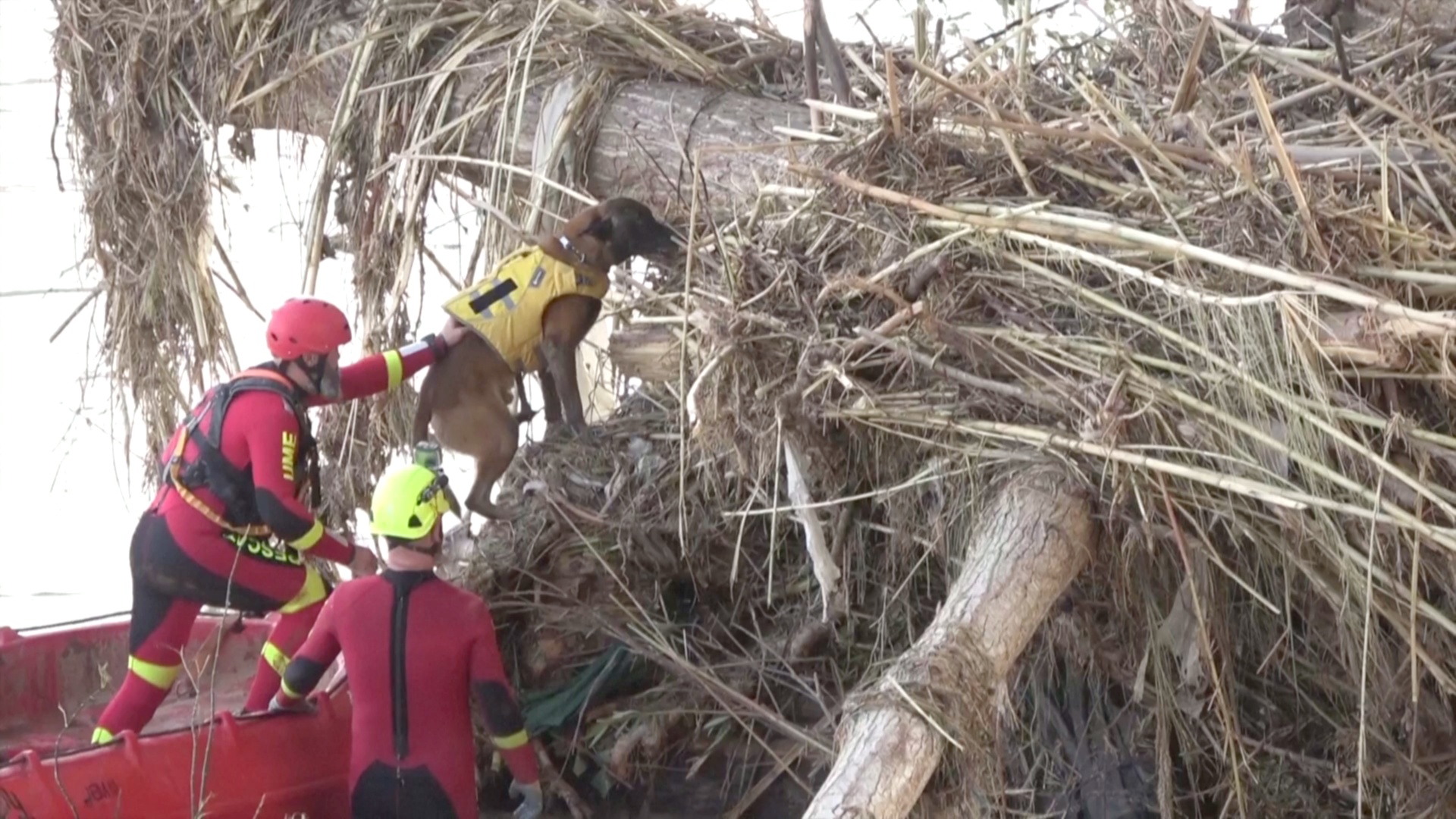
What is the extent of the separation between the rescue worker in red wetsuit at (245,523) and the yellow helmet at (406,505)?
1.00ft

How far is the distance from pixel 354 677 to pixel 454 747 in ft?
1.02

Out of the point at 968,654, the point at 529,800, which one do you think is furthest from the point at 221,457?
the point at 968,654

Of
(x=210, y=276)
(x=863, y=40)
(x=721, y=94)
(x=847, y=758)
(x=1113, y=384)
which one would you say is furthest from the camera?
(x=210, y=276)

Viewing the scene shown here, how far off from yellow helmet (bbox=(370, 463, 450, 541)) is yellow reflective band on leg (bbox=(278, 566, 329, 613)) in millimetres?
553

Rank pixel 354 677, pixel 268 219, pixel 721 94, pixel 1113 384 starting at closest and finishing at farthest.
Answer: pixel 1113 384 < pixel 354 677 < pixel 721 94 < pixel 268 219

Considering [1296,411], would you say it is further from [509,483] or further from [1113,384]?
[509,483]

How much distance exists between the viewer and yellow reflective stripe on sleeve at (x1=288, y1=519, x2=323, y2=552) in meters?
4.01

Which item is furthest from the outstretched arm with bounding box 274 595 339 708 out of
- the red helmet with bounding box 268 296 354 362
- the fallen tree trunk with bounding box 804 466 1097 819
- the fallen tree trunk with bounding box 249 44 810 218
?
the fallen tree trunk with bounding box 804 466 1097 819

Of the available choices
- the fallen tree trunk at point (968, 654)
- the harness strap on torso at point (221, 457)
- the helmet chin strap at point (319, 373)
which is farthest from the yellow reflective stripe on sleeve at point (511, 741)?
the fallen tree trunk at point (968, 654)

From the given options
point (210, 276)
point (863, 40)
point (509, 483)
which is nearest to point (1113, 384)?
point (863, 40)

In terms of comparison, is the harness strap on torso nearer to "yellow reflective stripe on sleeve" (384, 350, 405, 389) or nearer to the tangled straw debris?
"yellow reflective stripe on sleeve" (384, 350, 405, 389)

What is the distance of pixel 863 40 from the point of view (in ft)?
15.8

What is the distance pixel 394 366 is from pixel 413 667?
112 cm

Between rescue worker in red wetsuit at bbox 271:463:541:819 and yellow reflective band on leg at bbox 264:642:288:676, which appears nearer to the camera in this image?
rescue worker in red wetsuit at bbox 271:463:541:819
